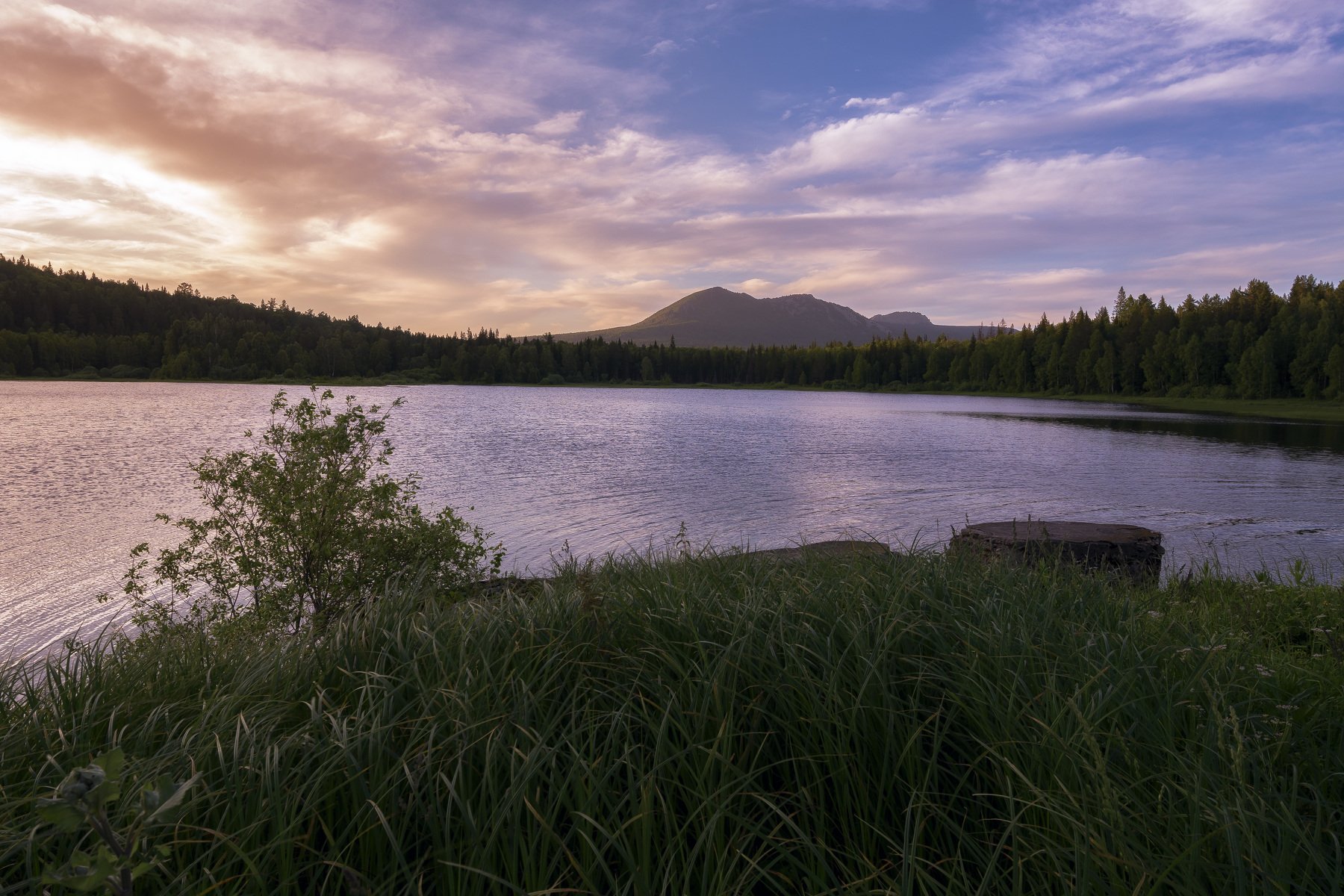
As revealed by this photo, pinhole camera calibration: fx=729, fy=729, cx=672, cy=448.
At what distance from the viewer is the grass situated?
2502 mm

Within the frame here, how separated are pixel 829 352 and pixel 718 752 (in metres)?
202

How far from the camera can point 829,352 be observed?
650ft

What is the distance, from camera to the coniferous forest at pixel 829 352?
319 ft

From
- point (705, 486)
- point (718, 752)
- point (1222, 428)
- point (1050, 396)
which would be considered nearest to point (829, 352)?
point (1050, 396)

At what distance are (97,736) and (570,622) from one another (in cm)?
228

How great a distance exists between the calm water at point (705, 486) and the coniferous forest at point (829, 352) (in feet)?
192

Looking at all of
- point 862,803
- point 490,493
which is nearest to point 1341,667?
point 862,803

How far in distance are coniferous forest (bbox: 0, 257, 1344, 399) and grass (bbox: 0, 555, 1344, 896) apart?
106 m

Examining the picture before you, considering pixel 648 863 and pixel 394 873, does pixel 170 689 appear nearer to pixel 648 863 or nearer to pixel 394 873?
pixel 394 873

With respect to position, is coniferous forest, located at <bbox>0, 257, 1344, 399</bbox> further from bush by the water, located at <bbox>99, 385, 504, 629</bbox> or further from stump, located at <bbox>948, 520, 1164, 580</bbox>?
bush by the water, located at <bbox>99, 385, 504, 629</bbox>

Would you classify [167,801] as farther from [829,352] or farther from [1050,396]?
[829,352]

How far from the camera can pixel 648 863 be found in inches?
99.8

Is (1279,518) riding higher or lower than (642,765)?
lower

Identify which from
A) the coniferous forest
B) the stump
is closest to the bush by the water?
the stump
